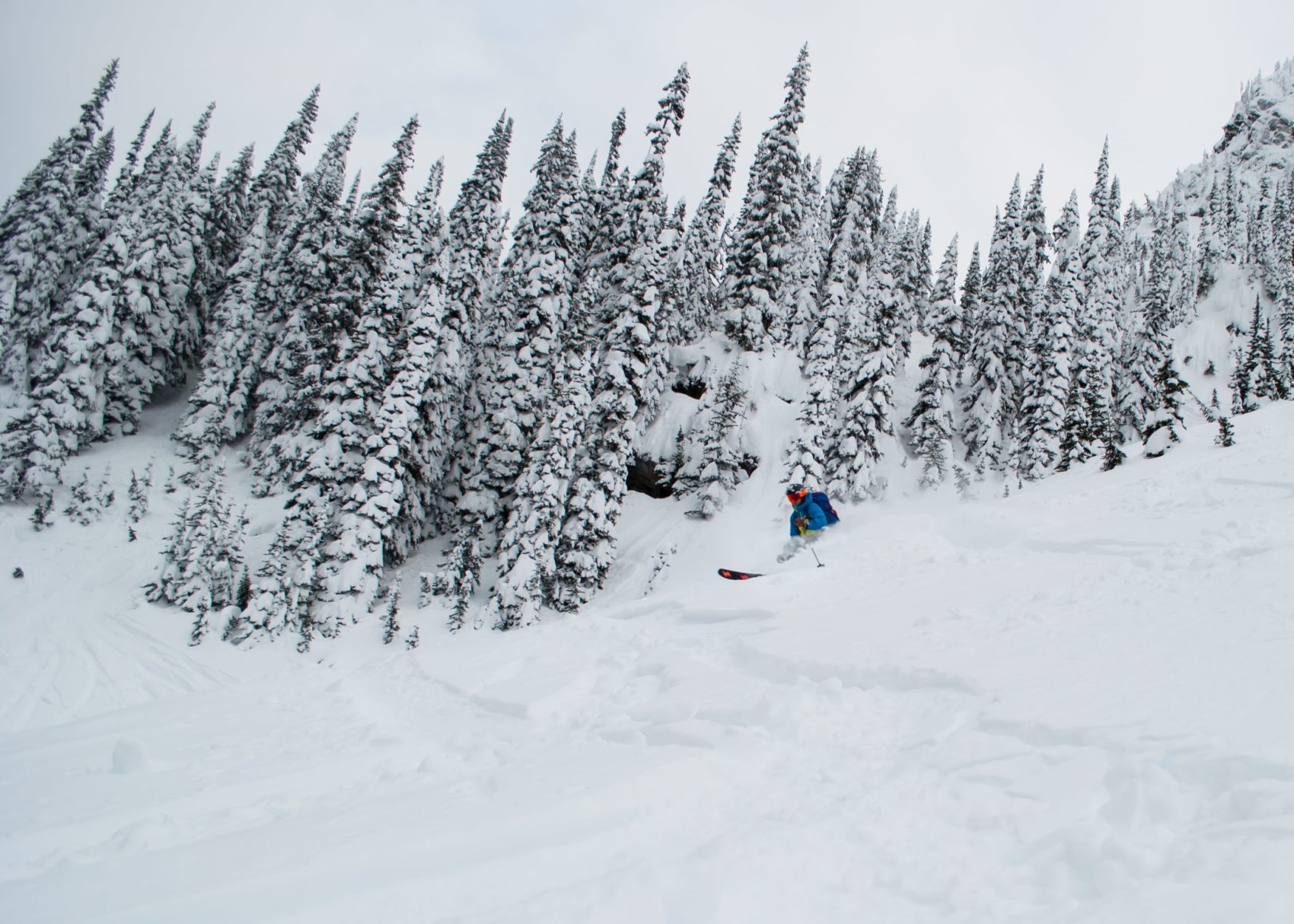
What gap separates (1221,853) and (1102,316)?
39.9 m

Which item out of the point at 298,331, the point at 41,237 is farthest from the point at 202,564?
the point at 41,237

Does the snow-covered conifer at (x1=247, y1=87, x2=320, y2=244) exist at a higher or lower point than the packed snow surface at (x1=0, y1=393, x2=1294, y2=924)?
higher

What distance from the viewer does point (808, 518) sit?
15.0 meters

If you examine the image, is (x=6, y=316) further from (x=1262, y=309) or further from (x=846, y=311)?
(x=1262, y=309)

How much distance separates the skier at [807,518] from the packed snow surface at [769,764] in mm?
2828

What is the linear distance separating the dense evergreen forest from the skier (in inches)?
360

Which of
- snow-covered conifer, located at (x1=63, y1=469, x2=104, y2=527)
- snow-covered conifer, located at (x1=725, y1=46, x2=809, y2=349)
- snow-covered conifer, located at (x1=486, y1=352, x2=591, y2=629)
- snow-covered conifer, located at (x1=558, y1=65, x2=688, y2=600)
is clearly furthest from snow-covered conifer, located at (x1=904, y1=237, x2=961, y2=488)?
snow-covered conifer, located at (x1=63, y1=469, x2=104, y2=527)

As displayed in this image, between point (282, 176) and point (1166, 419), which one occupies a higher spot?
point (282, 176)

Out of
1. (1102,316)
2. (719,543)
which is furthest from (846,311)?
(719,543)

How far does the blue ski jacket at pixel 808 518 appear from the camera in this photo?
1499 centimetres

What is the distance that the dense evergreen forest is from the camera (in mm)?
22531

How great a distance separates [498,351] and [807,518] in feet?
68.5

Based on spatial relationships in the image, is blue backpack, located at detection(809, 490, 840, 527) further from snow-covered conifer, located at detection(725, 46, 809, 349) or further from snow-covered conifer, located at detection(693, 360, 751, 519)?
snow-covered conifer, located at detection(725, 46, 809, 349)

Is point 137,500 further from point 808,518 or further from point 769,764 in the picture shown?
point 769,764
